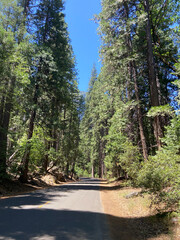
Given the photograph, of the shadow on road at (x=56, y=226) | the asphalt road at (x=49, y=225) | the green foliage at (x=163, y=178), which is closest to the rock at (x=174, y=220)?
the shadow on road at (x=56, y=226)

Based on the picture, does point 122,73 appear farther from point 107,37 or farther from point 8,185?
point 8,185

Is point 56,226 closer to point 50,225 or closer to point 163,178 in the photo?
point 50,225

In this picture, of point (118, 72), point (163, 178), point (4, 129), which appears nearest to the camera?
point (163, 178)

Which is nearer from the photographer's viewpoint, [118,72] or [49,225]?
[49,225]

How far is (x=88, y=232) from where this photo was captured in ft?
16.8

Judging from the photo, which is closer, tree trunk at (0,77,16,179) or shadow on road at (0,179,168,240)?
Answer: shadow on road at (0,179,168,240)

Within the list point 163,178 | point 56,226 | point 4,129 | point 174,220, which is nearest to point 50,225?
point 56,226

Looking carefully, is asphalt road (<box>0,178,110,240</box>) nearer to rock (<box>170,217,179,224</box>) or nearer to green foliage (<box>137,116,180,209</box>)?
rock (<box>170,217,179,224</box>)

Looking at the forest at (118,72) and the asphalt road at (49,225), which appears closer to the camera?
the asphalt road at (49,225)

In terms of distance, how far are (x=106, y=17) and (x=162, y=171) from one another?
12660mm

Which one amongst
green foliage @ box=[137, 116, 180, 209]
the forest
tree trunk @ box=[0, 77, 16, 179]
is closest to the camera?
green foliage @ box=[137, 116, 180, 209]

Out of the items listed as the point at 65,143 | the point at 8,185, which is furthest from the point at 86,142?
the point at 8,185

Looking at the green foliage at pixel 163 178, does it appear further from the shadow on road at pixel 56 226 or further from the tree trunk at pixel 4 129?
the tree trunk at pixel 4 129

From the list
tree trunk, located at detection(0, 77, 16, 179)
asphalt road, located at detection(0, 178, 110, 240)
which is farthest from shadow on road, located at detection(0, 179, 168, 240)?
tree trunk, located at detection(0, 77, 16, 179)
